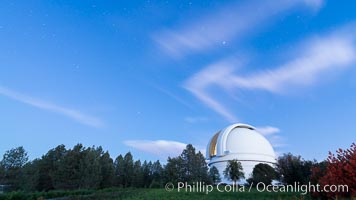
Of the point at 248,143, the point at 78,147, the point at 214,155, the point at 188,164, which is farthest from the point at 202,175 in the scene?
the point at 78,147

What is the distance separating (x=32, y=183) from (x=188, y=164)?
2283 centimetres

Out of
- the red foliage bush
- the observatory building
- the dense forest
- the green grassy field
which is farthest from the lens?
the observatory building

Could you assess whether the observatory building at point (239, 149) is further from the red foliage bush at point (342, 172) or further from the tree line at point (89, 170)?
the red foliage bush at point (342, 172)

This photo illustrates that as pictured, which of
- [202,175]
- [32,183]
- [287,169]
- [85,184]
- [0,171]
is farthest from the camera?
[0,171]

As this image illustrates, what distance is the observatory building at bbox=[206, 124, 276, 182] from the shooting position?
49219mm

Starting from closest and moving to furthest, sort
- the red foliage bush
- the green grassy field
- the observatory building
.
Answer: the red foliage bush, the green grassy field, the observatory building

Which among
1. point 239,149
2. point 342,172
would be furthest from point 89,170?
point 342,172

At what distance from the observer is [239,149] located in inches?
1996

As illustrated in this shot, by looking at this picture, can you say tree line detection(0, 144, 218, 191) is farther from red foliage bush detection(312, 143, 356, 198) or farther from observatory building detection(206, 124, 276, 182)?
red foliage bush detection(312, 143, 356, 198)

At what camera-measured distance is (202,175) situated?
4147 centimetres

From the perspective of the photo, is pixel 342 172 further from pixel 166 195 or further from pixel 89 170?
pixel 89 170

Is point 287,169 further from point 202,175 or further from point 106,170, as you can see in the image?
point 106,170

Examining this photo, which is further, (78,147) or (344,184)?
(78,147)

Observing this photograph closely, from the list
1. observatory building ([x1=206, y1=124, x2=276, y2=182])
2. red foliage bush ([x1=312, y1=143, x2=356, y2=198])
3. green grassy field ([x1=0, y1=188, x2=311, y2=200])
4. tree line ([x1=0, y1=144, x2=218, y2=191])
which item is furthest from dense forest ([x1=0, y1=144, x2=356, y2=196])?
red foliage bush ([x1=312, y1=143, x2=356, y2=198])
